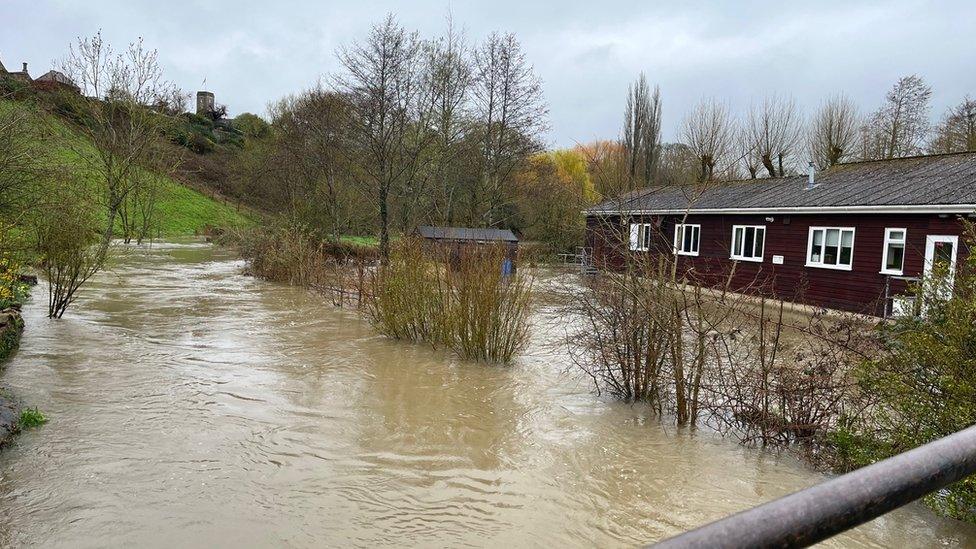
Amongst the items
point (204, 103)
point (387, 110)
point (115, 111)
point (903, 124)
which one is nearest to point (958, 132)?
point (903, 124)

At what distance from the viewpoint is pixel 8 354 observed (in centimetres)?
916

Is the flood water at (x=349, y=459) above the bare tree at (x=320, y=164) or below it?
below

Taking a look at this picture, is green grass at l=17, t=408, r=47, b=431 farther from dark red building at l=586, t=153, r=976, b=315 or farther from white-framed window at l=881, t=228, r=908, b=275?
white-framed window at l=881, t=228, r=908, b=275

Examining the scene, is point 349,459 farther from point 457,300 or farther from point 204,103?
point 204,103

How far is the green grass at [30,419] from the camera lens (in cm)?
640

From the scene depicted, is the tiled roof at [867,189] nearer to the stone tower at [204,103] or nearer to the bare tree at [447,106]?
the bare tree at [447,106]

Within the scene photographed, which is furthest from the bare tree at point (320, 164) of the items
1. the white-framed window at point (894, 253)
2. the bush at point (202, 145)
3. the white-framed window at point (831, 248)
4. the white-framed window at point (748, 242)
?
the bush at point (202, 145)

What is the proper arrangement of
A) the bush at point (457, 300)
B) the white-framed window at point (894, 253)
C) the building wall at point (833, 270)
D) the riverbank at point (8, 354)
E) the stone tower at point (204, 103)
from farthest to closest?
the stone tower at point (204, 103) → the white-framed window at point (894, 253) → the building wall at point (833, 270) → the bush at point (457, 300) → the riverbank at point (8, 354)

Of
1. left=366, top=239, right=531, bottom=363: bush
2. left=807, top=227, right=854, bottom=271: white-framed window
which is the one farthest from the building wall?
left=366, top=239, right=531, bottom=363: bush

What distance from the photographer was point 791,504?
2.56ft

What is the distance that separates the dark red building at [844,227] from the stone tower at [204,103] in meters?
60.2

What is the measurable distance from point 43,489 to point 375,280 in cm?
708

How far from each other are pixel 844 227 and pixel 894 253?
5.02 ft

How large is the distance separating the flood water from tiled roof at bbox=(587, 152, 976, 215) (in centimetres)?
619
